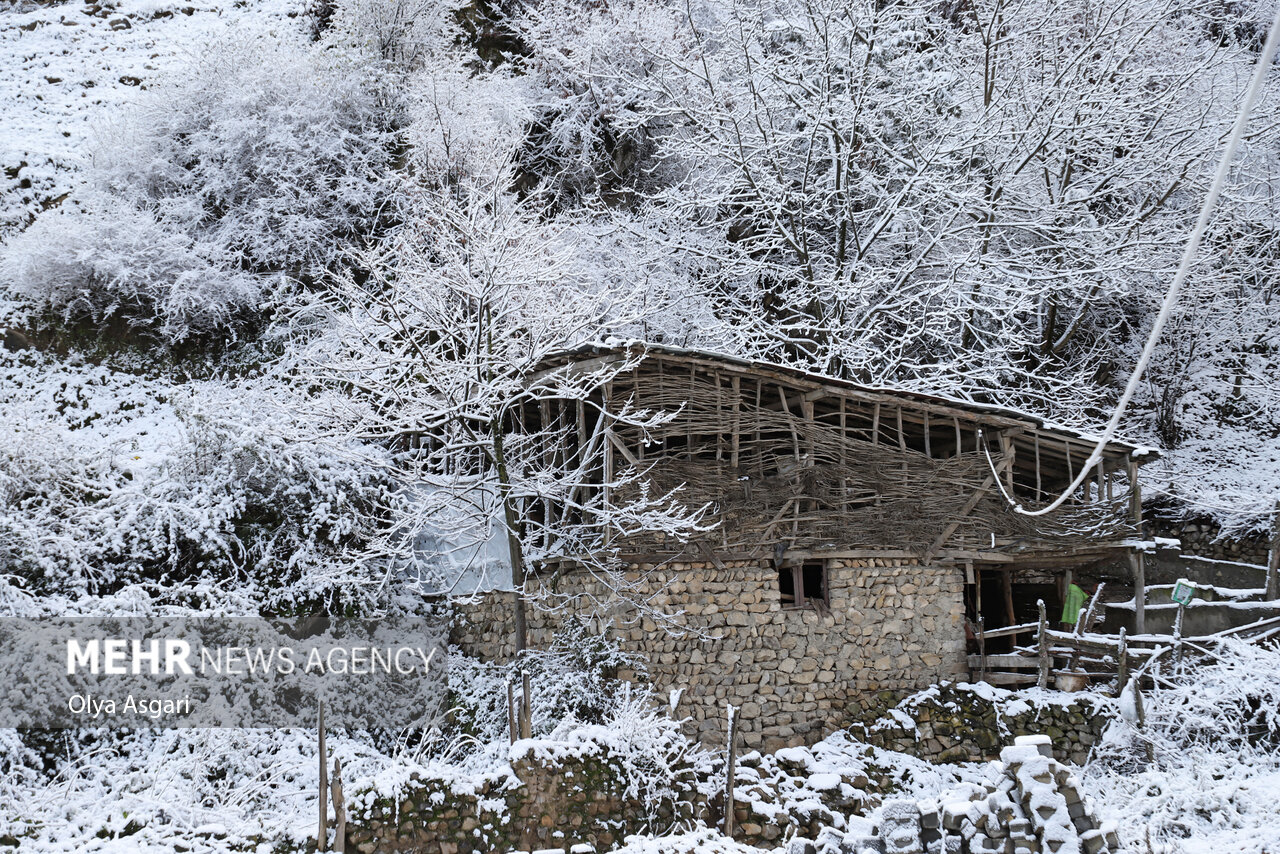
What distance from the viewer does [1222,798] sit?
27.8 ft

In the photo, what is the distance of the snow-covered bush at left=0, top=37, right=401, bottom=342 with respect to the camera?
50.5 ft

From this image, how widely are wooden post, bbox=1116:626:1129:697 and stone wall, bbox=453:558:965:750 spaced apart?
75.2 inches

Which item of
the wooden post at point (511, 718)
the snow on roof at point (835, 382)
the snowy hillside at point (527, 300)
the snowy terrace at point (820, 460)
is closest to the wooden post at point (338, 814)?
the snowy hillside at point (527, 300)

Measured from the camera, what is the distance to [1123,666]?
11141 millimetres

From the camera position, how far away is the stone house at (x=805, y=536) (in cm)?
1091

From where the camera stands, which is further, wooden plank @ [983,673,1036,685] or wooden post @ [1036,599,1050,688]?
wooden plank @ [983,673,1036,685]

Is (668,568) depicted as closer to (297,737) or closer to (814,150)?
(297,737)

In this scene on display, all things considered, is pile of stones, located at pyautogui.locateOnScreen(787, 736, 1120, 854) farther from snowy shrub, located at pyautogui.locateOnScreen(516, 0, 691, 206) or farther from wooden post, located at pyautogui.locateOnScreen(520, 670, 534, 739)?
snowy shrub, located at pyautogui.locateOnScreen(516, 0, 691, 206)

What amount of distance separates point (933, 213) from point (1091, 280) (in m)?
2.91

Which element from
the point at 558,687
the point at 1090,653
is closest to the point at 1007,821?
the point at 558,687

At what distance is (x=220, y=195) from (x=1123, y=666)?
16872mm

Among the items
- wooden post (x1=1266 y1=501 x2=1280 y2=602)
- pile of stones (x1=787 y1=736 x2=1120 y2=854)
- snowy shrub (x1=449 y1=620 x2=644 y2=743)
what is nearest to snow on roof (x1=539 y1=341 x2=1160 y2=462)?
wooden post (x1=1266 y1=501 x2=1280 y2=602)

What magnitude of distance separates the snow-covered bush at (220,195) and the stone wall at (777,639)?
883 centimetres

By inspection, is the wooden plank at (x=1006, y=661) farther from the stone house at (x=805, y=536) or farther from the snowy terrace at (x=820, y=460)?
the snowy terrace at (x=820, y=460)
